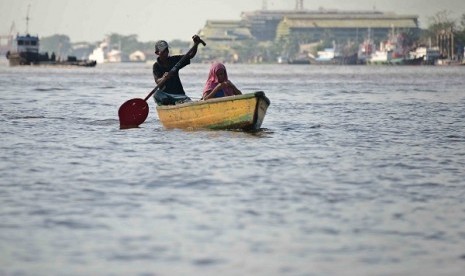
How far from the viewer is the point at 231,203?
17.3 metres

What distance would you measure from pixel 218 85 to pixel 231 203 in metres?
12.5

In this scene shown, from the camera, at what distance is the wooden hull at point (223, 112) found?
94.2 ft

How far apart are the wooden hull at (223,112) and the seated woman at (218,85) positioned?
45 cm

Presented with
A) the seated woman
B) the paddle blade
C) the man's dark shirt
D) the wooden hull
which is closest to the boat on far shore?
the paddle blade

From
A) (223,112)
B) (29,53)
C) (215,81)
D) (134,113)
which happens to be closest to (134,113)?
(134,113)

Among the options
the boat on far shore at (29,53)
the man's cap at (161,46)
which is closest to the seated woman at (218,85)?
the man's cap at (161,46)

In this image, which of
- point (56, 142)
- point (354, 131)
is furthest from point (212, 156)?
point (354, 131)

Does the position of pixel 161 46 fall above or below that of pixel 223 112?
above

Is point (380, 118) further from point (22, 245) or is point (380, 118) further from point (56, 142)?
point (22, 245)

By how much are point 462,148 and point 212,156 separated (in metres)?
6.77

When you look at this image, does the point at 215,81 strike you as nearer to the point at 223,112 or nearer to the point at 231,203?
the point at 223,112

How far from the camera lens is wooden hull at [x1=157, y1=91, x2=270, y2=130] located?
28703 mm

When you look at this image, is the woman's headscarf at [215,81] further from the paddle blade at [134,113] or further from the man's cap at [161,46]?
the paddle blade at [134,113]

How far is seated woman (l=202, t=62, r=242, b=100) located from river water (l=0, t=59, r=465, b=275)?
39.2 inches
